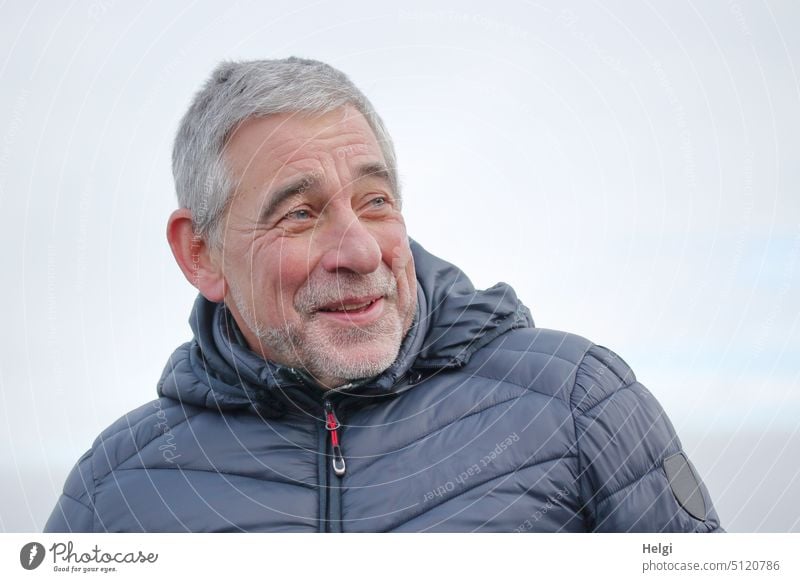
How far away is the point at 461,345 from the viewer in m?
2.38

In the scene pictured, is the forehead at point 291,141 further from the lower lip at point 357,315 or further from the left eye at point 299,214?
the lower lip at point 357,315

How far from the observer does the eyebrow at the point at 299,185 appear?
234 cm

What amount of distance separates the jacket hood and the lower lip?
0.39ft

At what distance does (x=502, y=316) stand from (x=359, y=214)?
1.47 feet

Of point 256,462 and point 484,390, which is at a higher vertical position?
point 484,390

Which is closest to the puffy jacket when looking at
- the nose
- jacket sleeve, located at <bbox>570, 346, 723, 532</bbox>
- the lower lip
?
jacket sleeve, located at <bbox>570, 346, 723, 532</bbox>

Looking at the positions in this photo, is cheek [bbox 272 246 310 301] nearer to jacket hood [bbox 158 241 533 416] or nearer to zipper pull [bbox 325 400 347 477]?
jacket hood [bbox 158 241 533 416]

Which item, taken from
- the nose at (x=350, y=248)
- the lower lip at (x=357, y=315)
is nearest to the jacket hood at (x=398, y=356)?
the lower lip at (x=357, y=315)

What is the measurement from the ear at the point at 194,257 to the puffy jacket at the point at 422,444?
70mm

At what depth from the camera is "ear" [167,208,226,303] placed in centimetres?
256
